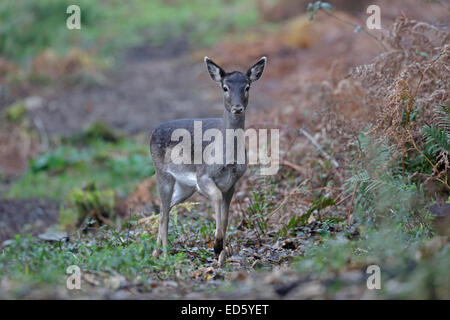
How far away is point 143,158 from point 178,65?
871cm

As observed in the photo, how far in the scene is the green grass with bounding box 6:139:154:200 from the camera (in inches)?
481

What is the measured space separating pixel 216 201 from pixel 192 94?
11.6 metres

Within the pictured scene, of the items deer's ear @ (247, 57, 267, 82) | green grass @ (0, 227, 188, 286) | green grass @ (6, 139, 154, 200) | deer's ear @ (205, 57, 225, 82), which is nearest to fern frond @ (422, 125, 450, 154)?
deer's ear @ (247, 57, 267, 82)

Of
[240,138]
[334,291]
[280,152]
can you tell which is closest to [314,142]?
[280,152]

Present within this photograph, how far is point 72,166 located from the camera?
537 inches

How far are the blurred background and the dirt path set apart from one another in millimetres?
57

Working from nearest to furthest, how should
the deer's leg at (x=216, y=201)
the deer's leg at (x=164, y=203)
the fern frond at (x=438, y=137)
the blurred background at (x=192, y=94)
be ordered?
the deer's leg at (x=216, y=201), the fern frond at (x=438, y=137), the deer's leg at (x=164, y=203), the blurred background at (x=192, y=94)

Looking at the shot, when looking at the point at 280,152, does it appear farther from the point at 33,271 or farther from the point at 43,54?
the point at 43,54

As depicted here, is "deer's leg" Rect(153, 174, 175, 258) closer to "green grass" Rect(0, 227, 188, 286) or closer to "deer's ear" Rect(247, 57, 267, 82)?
"green grass" Rect(0, 227, 188, 286)

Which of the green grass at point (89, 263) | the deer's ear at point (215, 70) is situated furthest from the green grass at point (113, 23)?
the green grass at point (89, 263)

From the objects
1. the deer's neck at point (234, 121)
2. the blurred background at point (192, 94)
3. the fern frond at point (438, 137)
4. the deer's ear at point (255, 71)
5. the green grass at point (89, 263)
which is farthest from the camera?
the blurred background at point (192, 94)

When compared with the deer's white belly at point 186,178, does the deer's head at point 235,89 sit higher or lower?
higher

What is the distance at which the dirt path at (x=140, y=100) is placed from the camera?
16.0 metres

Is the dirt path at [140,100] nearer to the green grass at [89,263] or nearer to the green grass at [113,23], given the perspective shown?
the green grass at [113,23]
